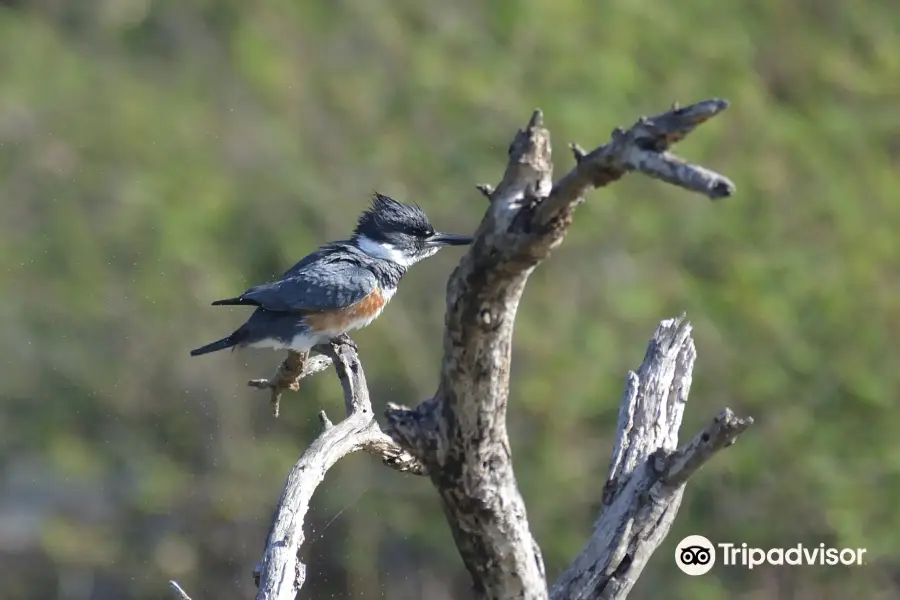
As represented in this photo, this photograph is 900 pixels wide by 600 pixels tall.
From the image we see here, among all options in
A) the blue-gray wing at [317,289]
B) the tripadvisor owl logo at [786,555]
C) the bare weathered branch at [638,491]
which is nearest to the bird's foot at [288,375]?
the blue-gray wing at [317,289]

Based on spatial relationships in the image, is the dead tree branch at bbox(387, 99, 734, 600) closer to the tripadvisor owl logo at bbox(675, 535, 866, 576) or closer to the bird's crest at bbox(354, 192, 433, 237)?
the bird's crest at bbox(354, 192, 433, 237)

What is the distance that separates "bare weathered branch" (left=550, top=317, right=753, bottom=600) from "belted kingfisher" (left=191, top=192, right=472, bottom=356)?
118 cm

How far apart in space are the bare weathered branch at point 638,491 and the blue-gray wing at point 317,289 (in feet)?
4.34

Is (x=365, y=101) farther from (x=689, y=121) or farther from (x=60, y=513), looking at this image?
(x=689, y=121)

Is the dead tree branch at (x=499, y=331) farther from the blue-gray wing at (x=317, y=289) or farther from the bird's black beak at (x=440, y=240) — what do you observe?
the bird's black beak at (x=440, y=240)

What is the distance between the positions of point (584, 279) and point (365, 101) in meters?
1.89

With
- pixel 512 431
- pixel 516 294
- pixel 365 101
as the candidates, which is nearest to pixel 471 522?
pixel 516 294

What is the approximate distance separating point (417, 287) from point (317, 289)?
2.78m

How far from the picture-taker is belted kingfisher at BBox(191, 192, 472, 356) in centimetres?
417

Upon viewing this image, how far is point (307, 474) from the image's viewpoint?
263 cm

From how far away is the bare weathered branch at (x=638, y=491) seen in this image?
2.84 meters

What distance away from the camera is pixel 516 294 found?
2363 mm

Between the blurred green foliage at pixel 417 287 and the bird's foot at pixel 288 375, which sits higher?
the blurred green foliage at pixel 417 287

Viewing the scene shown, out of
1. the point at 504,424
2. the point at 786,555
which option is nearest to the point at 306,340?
the point at 504,424
